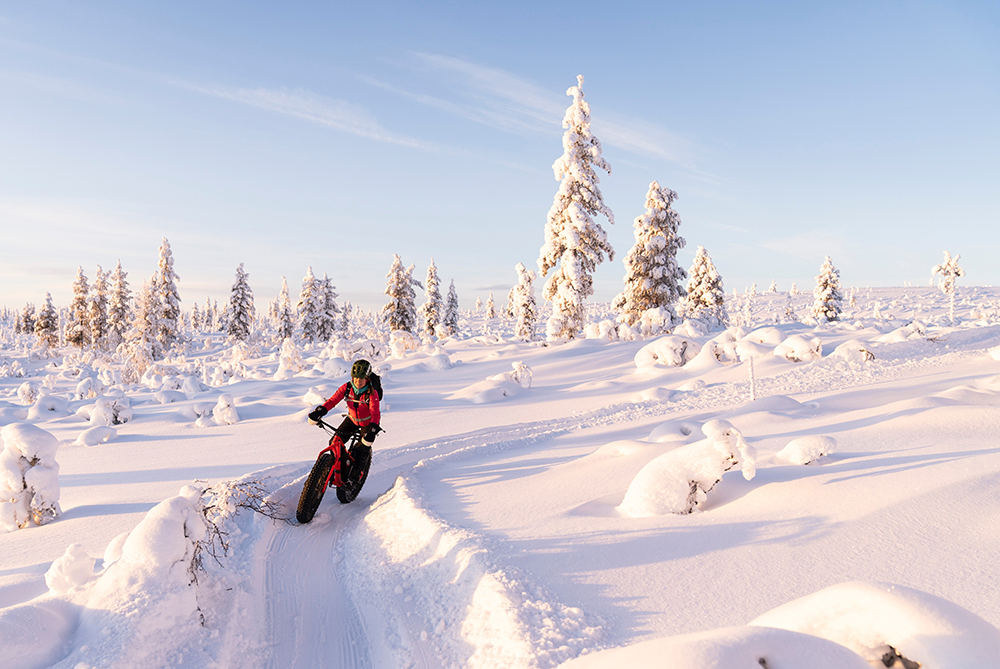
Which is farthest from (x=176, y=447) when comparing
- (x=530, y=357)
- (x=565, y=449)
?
(x=530, y=357)

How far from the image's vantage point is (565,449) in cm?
779

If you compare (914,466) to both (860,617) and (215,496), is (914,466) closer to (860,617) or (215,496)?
(860,617)

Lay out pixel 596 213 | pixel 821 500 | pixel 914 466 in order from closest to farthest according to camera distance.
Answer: pixel 821 500, pixel 914 466, pixel 596 213

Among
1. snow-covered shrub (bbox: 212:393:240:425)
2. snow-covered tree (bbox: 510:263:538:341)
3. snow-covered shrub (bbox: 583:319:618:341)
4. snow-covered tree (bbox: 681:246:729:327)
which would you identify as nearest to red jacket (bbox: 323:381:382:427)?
snow-covered shrub (bbox: 212:393:240:425)

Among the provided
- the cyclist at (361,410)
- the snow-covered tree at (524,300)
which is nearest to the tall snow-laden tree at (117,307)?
the snow-covered tree at (524,300)

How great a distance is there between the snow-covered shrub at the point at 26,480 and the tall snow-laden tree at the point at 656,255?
2575 centimetres

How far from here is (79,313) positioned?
49.4 meters

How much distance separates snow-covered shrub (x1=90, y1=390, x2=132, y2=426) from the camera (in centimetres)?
1025

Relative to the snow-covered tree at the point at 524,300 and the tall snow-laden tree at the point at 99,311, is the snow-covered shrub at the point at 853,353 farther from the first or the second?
the tall snow-laden tree at the point at 99,311

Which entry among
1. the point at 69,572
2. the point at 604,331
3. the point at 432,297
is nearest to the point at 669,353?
the point at 604,331

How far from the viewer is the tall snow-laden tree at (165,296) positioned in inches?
1764

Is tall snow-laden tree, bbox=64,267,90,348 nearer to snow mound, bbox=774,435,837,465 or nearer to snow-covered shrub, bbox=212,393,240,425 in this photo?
snow-covered shrub, bbox=212,393,240,425

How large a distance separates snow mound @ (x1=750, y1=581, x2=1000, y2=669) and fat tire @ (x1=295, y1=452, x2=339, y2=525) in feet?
15.3

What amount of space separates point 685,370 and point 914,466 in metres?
10.0
